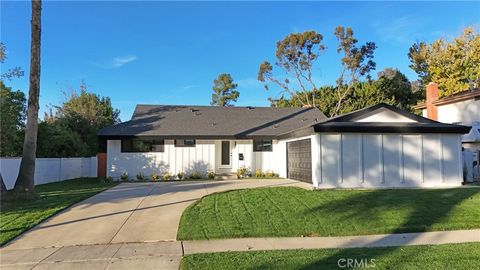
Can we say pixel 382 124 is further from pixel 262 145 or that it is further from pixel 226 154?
pixel 226 154

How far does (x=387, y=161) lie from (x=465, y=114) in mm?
13165

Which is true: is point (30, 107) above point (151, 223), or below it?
above

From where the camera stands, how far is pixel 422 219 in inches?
386

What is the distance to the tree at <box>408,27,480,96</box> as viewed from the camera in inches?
→ 1352

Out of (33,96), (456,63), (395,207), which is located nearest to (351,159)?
(395,207)

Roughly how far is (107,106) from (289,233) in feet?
114

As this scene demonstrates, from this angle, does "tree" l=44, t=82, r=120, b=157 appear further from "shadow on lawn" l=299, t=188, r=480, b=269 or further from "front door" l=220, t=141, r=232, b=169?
"shadow on lawn" l=299, t=188, r=480, b=269

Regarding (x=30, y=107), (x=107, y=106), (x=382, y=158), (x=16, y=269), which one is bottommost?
(x=16, y=269)

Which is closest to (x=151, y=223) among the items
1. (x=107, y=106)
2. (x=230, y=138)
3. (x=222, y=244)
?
(x=222, y=244)

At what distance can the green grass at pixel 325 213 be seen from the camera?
8898 millimetres

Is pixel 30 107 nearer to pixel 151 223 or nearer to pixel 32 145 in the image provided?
pixel 32 145

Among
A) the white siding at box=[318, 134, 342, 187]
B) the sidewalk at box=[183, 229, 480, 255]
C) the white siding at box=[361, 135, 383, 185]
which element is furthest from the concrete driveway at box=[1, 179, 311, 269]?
the white siding at box=[361, 135, 383, 185]

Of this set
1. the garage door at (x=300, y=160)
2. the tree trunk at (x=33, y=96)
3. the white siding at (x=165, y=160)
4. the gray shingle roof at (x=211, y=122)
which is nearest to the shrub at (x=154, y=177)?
the white siding at (x=165, y=160)

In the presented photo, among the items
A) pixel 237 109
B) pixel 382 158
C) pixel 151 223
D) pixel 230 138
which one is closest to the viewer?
pixel 151 223
